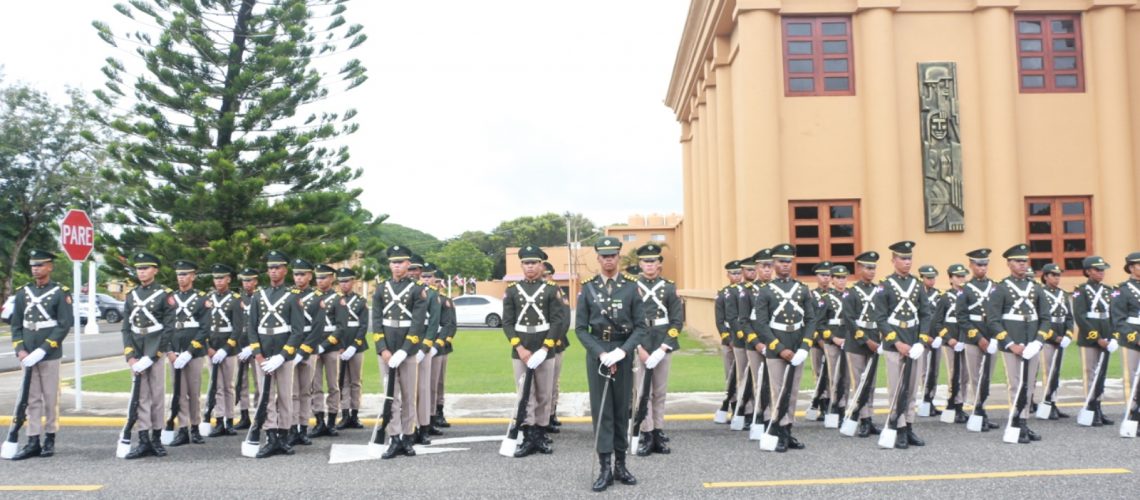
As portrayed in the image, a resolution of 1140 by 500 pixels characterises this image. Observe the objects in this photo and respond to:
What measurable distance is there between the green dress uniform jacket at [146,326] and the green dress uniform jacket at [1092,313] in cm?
966

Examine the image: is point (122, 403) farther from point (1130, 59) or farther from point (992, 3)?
point (1130, 59)

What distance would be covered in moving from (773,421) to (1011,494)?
2.03m

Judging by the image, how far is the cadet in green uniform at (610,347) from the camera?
5.75m

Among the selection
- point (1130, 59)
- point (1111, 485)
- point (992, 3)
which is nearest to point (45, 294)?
point (1111, 485)

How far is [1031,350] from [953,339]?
4.94 ft

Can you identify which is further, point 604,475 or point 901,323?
point 901,323

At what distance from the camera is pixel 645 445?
6.93 m

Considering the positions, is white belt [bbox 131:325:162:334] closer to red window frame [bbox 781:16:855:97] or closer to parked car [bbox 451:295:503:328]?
red window frame [bbox 781:16:855:97]

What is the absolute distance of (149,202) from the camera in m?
15.4

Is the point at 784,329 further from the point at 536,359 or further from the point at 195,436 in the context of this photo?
the point at 195,436

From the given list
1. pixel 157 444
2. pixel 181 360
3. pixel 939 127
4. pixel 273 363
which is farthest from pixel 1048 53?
pixel 157 444

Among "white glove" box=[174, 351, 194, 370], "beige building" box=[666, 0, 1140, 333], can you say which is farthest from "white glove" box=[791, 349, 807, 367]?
"beige building" box=[666, 0, 1140, 333]

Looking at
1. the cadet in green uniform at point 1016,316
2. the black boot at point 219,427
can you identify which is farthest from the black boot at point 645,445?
the black boot at point 219,427

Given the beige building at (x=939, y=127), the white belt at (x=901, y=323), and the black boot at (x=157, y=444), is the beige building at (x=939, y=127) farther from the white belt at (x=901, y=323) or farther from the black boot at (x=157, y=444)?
the black boot at (x=157, y=444)
